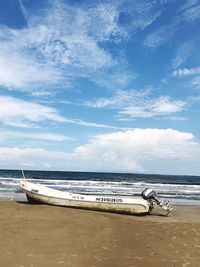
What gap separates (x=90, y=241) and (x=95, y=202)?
24.8 feet

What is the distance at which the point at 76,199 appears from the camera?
1883 centimetres

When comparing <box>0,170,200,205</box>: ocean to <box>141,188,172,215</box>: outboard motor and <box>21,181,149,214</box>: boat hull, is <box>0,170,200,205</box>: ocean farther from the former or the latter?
<box>141,188,172,215</box>: outboard motor

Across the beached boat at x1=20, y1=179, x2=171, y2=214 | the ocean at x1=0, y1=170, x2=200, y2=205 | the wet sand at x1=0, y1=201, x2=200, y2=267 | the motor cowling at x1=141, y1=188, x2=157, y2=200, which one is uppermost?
the ocean at x1=0, y1=170, x2=200, y2=205

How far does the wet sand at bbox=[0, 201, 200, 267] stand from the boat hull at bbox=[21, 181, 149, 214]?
145 cm


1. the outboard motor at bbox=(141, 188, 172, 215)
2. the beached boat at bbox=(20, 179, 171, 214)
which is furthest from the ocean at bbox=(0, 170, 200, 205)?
the outboard motor at bbox=(141, 188, 172, 215)

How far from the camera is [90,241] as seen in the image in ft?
36.4

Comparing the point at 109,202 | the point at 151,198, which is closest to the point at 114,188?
the point at 151,198

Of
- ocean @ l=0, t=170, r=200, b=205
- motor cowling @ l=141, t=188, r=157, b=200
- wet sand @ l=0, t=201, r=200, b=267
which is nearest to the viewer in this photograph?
wet sand @ l=0, t=201, r=200, b=267

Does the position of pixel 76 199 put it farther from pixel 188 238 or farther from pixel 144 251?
pixel 144 251

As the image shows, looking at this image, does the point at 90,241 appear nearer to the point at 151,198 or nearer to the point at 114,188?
the point at 151,198

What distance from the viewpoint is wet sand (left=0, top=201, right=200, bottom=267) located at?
9.00 m

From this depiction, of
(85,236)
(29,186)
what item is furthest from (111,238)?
(29,186)

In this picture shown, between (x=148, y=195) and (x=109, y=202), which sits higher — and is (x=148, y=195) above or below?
above

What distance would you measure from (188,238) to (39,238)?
4702 millimetres
